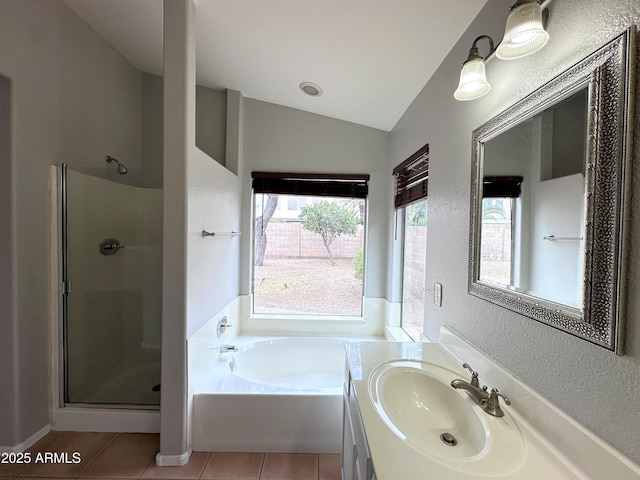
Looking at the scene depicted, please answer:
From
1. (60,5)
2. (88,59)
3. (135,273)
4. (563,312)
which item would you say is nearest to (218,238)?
(135,273)

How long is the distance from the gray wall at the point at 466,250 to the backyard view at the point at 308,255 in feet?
3.90

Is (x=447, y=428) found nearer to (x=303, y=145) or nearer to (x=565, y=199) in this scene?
(x=565, y=199)

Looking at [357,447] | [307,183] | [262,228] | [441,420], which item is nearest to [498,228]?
[441,420]

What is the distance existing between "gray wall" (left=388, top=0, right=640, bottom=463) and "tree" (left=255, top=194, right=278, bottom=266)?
155 centimetres

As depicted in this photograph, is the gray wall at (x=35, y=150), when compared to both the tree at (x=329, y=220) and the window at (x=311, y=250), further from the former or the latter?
the tree at (x=329, y=220)

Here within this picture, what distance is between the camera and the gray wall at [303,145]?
2.79 meters

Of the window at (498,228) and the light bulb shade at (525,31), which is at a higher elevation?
the light bulb shade at (525,31)

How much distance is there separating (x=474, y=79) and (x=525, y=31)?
24 centimetres

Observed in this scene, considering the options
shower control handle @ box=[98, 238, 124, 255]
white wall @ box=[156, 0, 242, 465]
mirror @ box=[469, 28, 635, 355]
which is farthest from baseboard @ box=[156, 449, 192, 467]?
mirror @ box=[469, 28, 635, 355]

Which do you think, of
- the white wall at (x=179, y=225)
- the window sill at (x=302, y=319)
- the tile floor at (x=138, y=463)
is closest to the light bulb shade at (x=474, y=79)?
the white wall at (x=179, y=225)

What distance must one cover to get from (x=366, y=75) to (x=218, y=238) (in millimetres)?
1588

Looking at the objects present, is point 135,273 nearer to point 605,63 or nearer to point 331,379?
point 331,379

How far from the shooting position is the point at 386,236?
2852mm

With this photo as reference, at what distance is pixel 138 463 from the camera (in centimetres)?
164
